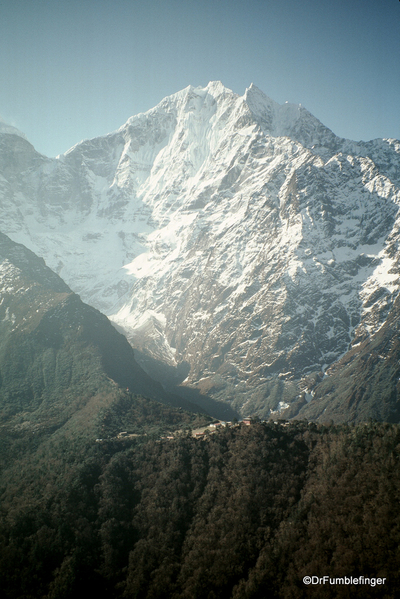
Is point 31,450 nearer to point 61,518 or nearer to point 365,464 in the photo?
point 61,518

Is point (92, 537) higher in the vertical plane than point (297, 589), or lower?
lower

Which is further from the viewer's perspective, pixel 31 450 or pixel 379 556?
pixel 31 450

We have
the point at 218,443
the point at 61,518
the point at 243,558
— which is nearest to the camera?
the point at 243,558

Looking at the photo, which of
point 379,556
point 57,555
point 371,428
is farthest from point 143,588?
point 371,428

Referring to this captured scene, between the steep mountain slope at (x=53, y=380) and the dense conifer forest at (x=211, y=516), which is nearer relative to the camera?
the dense conifer forest at (x=211, y=516)

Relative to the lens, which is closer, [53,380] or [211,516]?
[211,516]

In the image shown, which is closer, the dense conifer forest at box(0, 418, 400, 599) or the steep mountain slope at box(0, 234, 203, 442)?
the dense conifer forest at box(0, 418, 400, 599)

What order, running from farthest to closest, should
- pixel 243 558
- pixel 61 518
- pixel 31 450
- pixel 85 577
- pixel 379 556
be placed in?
pixel 31 450, pixel 61 518, pixel 85 577, pixel 243 558, pixel 379 556

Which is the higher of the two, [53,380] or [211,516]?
[53,380]
